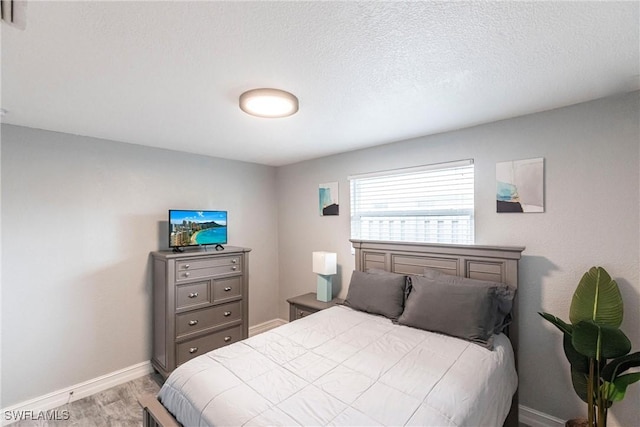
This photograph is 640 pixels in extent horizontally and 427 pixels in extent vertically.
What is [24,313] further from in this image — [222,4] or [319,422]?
[222,4]

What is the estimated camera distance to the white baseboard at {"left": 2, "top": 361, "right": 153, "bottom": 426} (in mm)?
2334

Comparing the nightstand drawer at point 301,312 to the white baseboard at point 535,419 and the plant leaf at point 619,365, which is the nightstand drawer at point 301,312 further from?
the plant leaf at point 619,365

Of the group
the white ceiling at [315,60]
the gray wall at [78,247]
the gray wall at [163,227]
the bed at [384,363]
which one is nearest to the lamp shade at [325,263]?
the gray wall at [163,227]

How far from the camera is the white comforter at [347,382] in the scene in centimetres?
129

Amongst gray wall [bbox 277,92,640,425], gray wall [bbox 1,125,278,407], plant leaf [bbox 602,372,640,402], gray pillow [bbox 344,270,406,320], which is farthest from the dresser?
plant leaf [bbox 602,372,640,402]

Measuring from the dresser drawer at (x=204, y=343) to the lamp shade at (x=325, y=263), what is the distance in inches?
45.3

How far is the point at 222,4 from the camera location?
1.08m

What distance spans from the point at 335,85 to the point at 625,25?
1.32 m

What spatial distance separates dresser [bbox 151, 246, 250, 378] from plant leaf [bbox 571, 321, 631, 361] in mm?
2927

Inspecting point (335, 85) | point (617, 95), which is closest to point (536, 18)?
point (335, 85)

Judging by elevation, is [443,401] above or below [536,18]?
below

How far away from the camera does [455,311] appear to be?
2064 mm

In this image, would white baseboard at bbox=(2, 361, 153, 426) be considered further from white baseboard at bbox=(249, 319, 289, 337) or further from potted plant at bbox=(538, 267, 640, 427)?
potted plant at bbox=(538, 267, 640, 427)

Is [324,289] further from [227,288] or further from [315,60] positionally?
[315,60]
